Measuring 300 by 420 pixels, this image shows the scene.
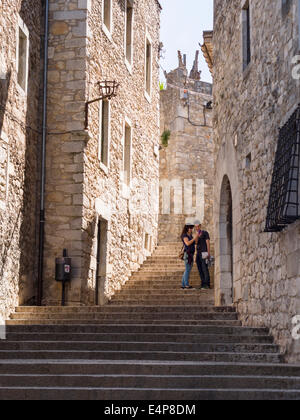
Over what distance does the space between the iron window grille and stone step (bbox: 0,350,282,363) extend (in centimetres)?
135

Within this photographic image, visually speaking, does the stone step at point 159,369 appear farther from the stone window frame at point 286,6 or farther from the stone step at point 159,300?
the stone step at point 159,300

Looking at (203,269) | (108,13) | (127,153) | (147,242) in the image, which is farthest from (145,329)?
(147,242)

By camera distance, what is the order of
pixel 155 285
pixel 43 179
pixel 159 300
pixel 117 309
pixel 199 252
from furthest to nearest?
pixel 155 285, pixel 199 252, pixel 43 179, pixel 159 300, pixel 117 309

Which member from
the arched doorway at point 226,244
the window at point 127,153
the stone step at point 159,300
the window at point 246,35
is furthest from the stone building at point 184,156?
the window at point 246,35

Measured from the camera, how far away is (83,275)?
41.0 ft

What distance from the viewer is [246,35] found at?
1052 cm

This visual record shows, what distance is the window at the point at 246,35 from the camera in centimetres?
1043

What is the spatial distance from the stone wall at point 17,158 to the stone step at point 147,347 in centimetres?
231

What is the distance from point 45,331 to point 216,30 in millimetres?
6011

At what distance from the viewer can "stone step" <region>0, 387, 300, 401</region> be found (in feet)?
20.4

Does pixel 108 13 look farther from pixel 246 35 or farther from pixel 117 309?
pixel 117 309

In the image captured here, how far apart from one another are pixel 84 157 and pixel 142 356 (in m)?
5.26

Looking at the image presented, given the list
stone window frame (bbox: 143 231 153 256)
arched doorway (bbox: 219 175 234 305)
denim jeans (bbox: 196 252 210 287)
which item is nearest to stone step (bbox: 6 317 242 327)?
arched doorway (bbox: 219 175 234 305)

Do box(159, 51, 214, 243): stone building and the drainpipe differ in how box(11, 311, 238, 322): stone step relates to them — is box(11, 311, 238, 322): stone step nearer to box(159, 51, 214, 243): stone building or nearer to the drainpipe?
the drainpipe
